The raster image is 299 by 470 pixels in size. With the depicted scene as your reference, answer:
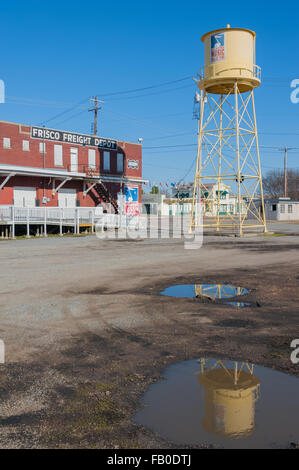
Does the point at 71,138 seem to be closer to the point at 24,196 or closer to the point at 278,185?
the point at 24,196

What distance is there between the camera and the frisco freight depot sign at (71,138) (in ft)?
123

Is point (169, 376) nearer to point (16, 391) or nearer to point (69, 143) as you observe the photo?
point (16, 391)

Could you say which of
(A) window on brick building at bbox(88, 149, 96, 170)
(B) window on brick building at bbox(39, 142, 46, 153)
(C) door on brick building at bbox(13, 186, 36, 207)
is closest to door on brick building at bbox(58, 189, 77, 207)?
(C) door on brick building at bbox(13, 186, 36, 207)

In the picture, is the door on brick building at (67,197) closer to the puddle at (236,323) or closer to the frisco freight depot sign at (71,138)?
the frisco freight depot sign at (71,138)

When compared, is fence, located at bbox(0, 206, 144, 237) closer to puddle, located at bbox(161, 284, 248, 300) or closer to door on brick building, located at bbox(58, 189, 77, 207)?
door on brick building, located at bbox(58, 189, 77, 207)

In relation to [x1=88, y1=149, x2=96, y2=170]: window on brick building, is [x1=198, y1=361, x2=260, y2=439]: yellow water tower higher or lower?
lower

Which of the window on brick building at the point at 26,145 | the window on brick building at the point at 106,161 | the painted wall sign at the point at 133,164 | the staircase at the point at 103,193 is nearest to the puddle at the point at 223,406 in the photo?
the window on brick building at the point at 26,145

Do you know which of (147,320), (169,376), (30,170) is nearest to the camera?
(169,376)

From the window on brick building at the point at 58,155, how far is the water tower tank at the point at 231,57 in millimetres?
16998

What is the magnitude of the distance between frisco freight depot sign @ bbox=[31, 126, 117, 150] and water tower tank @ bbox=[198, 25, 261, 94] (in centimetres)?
1682

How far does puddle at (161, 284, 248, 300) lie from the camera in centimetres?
832

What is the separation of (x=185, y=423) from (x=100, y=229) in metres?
25.6

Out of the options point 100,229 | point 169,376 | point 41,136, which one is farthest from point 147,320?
point 41,136

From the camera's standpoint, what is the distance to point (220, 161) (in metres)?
30.4
